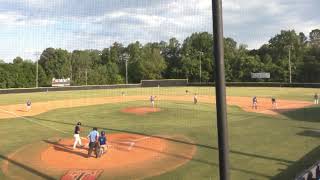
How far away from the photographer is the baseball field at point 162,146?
15.4 m

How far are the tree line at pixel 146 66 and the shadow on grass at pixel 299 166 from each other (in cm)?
5957

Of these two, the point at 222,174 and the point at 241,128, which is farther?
the point at 241,128

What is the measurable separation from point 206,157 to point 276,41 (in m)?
95.2

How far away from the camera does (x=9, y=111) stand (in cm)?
4066

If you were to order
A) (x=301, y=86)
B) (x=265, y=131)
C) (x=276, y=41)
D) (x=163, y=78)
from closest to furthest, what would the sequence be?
(x=265, y=131)
(x=301, y=86)
(x=163, y=78)
(x=276, y=41)

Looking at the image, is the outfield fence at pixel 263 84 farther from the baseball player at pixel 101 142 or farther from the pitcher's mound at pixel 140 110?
the baseball player at pixel 101 142

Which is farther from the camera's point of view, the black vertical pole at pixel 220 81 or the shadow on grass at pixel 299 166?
the shadow on grass at pixel 299 166

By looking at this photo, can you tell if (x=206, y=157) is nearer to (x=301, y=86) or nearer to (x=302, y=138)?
(x=302, y=138)

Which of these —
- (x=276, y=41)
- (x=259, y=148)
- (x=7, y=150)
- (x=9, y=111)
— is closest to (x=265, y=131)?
(x=259, y=148)

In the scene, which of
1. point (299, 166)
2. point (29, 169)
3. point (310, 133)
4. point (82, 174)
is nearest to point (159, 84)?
point (310, 133)

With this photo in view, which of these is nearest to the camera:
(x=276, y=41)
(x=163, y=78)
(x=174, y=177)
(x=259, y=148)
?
(x=174, y=177)

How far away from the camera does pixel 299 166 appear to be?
50.8 ft

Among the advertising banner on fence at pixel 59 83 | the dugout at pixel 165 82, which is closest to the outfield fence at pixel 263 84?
the dugout at pixel 165 82

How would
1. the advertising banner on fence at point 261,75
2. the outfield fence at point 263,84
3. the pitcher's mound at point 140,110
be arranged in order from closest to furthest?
the pitcher's mound at point 140,110 → the outfield fence at point 263,84 → the advertising banner on fence at point 261,75
